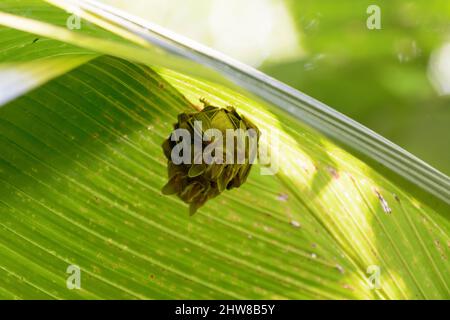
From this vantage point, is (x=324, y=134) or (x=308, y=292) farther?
(x=308, y=292)

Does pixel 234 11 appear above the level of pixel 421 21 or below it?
above

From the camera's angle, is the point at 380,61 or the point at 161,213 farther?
the point at 161,213

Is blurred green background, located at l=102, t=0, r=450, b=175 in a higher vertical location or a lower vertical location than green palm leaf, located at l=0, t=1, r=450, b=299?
lower

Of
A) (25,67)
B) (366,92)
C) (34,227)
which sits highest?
(34,227)

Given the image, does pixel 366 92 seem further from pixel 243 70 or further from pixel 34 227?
pixel 34 227

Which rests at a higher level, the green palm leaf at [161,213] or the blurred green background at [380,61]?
the green palm leaf at [161,213]

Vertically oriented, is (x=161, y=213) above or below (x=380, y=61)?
above

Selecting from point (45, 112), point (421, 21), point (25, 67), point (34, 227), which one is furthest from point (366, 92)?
point (34, 227)

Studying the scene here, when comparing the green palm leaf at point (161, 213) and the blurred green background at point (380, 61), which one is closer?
the blurred green background at point (380, 61)
